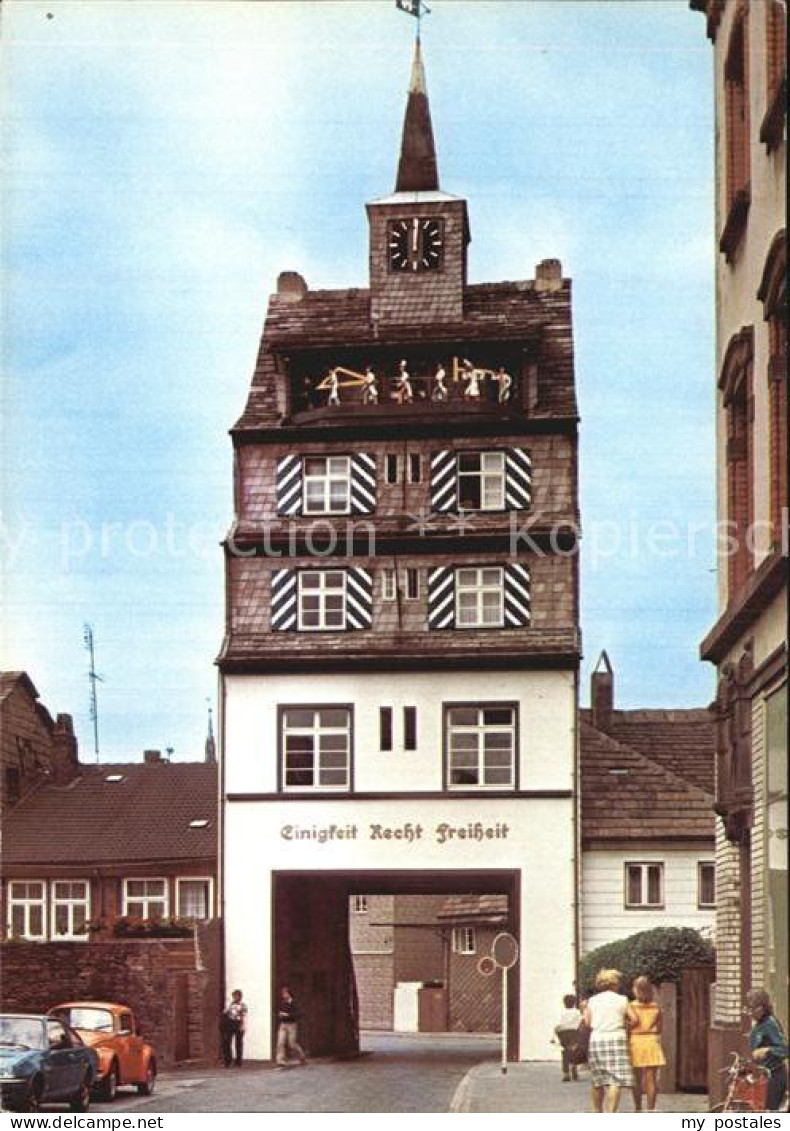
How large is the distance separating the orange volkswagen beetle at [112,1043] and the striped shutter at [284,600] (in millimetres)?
3485

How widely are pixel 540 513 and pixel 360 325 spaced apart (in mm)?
2270

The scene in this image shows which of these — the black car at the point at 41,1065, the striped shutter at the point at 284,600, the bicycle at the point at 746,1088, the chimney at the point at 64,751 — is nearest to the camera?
the bicycle at the point at 746,1088

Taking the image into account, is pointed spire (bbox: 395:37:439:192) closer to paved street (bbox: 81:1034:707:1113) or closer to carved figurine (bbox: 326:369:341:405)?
carved figurine (bbox: 326:369:341:405)

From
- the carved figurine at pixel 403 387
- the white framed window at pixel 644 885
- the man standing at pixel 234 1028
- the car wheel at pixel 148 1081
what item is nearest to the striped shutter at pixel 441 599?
the carved figurine at pixel 403 387

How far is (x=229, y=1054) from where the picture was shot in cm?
2281

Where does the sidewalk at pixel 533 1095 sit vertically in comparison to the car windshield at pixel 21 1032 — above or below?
below

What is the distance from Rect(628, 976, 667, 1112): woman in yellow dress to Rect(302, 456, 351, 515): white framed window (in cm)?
501

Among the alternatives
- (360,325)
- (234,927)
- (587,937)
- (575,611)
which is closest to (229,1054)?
(234,927)

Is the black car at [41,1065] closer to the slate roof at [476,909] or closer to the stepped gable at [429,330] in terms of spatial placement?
the slate roof at [476,909]

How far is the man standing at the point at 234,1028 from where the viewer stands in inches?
898

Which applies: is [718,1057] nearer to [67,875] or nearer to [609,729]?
[609,729]

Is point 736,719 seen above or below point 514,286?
below

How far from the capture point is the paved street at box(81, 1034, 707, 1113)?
20.1m

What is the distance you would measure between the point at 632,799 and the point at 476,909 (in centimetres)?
214
